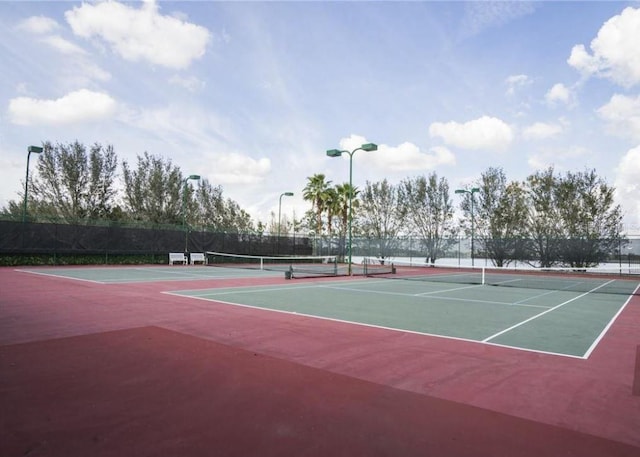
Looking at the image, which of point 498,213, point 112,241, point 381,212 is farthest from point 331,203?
point 112,241

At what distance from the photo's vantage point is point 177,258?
28875 millimetres

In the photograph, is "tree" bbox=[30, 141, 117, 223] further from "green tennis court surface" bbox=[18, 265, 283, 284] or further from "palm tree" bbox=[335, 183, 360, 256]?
"palm tree" bbox=[335, 183, 360, 256]

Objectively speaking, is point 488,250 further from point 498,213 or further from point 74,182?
point 74,182

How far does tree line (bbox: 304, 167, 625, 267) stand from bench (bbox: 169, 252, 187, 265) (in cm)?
1225

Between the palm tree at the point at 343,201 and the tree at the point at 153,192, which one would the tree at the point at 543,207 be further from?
the tree at the point at 153,192

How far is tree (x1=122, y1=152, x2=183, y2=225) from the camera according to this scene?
39.1 meters

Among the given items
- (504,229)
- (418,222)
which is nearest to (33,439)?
(504,229)

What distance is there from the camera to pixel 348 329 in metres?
7.40

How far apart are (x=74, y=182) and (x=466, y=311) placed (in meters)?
34.5

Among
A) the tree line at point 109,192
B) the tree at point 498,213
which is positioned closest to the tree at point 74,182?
the tree line at point 109,192

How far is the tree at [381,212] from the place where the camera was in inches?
1652

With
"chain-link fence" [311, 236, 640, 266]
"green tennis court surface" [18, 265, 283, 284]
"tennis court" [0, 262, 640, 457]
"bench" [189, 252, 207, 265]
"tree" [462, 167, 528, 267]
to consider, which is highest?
"tree" [462, 167, 528, 267]

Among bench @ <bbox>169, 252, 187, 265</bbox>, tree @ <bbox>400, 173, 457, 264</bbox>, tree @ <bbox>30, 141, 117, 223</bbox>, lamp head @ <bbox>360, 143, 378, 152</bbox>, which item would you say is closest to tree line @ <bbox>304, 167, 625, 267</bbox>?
tree @ <bbox>400, 173, 457, 264</bbox>

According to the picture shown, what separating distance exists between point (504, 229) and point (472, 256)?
12.9ft
